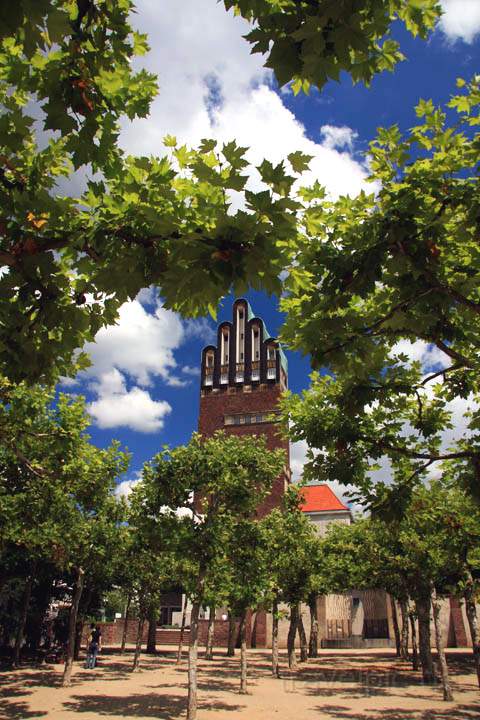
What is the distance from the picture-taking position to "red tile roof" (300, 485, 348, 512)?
185 ft

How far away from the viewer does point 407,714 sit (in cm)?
1409

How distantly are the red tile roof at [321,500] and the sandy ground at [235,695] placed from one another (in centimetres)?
3008

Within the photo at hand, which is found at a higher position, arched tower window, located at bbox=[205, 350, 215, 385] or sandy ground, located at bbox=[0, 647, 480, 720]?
arched tower window, located at bbox=[205, 350, 215, 385]

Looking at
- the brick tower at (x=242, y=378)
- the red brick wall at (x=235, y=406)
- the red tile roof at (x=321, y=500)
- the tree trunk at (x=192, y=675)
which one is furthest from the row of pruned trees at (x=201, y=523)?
the red tile roof at (x=321, y=500)

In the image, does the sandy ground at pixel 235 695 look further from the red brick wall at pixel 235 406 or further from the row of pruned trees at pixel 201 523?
the red brick wall at pixel 235 406

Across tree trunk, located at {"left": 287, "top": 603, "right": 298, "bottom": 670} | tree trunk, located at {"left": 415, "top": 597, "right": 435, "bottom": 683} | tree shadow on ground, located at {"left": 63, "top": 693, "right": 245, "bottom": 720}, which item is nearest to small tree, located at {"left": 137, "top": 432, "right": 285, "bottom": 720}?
tree shadow on ground, located at {"left": 63, "top": 693, "right": 245, "bottom": 720}

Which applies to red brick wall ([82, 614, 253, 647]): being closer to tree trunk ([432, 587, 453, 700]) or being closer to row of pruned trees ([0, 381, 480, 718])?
row of pruned trees ([0, 381, 480, 718])

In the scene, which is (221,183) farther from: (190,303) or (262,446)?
(262,446)

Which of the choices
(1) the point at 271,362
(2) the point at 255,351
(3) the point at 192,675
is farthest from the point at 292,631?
(2) the point at 255,351

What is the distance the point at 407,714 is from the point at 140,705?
7678 millimetres

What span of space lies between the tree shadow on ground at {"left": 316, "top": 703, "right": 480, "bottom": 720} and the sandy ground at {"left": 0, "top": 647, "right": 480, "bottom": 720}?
0.09 ft

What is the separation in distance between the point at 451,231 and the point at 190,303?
3399 millimetres

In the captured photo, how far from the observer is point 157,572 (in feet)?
93.4

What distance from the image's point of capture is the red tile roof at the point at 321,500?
5625 centimetres
